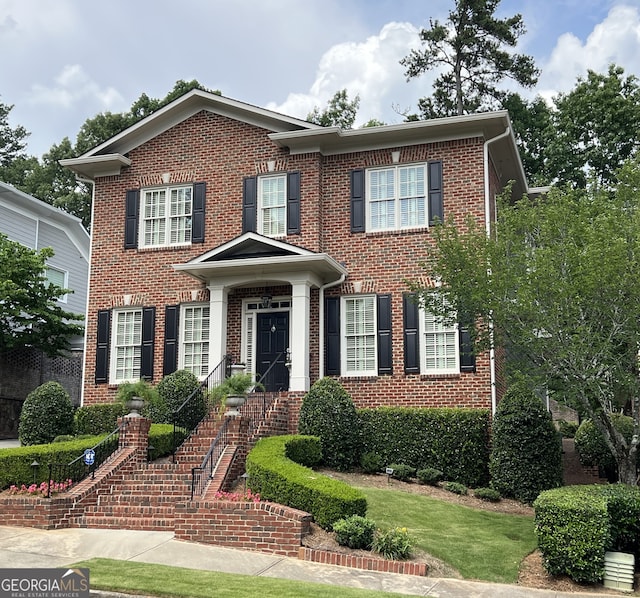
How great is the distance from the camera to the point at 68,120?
132ft

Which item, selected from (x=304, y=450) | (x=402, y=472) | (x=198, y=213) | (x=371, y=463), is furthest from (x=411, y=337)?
(x=198, y=213)

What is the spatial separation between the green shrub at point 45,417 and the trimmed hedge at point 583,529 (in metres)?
11.4

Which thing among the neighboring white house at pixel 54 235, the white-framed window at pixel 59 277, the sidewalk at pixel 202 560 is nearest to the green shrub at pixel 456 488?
the sidewalk at pixel 202 560

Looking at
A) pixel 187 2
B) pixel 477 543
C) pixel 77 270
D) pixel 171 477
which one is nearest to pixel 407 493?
pixel 477 543

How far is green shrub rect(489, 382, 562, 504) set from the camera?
49.1 ft

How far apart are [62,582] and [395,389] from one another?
9820mm

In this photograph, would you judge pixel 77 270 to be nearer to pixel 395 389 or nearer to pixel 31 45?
pixel 31 45

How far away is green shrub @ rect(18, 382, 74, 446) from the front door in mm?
4575

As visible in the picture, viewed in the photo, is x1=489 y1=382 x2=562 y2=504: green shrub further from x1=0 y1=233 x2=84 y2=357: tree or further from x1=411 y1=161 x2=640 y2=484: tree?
x1=0 y1=233 x2=84 y2=357: tree

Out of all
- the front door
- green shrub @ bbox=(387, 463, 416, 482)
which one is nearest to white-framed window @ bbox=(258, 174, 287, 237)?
the front door

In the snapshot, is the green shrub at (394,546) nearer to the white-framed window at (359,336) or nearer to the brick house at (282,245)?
the brick house at (282,245)

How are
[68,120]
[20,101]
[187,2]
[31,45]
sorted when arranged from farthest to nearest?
1. [20,101]
2. [68,120]
3. [31,45]
4. [187,2]

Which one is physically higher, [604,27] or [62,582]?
[604,27]

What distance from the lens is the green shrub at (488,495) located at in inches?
580
